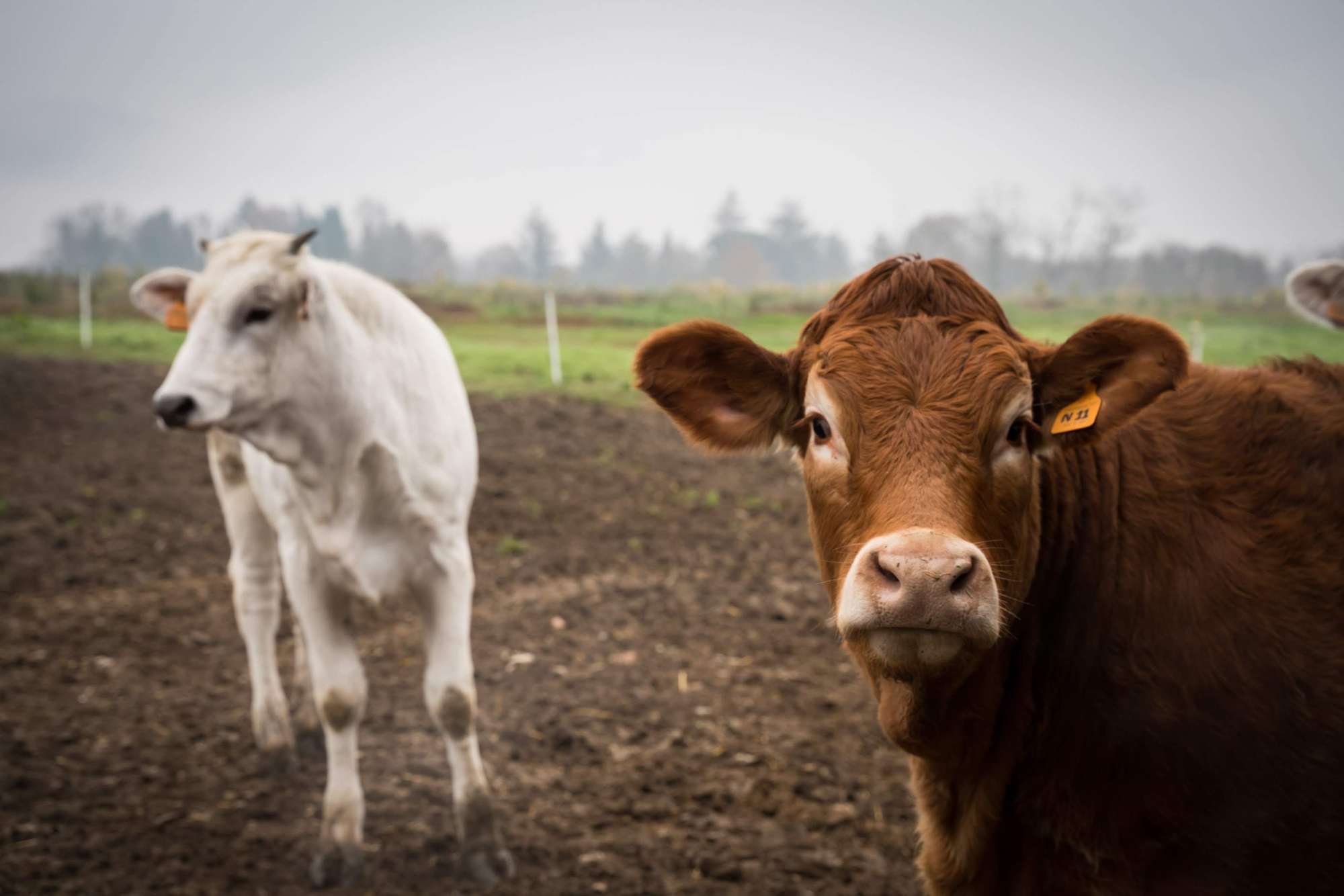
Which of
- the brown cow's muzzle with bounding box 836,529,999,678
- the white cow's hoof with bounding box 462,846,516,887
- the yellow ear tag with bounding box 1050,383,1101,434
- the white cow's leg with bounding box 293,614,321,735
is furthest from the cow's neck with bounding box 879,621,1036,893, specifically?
the white cow's leg with bounding box 293,614,321,735

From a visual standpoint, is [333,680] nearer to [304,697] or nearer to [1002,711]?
[304,697]

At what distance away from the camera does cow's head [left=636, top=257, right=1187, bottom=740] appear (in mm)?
1844

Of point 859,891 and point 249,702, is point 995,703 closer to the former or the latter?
point 859,891

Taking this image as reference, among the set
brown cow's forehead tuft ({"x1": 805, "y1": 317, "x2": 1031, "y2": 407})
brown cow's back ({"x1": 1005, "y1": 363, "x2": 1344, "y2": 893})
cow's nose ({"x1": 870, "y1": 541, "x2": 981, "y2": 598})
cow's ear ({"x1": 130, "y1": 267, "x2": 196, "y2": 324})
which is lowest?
brown cow's back ({"x1": 1005, "y1": 363, "x2": 1344, "y2": 893})

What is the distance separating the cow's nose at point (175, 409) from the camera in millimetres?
3367

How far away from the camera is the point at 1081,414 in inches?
90.5

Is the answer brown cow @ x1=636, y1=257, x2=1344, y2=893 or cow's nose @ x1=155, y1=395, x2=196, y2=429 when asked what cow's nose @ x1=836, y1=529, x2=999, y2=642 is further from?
cow's nose @ x1=155, y1=395, x2=196, y2=429

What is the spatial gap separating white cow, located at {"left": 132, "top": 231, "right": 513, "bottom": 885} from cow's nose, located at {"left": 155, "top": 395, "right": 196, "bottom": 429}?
0.07 ft

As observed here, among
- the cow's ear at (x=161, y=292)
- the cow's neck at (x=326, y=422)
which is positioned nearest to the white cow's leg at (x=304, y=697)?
the cow's neck at (x=326, y=422)

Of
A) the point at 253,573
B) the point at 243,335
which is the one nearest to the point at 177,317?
the point at 243,335

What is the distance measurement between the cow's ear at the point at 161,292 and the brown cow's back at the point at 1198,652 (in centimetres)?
412

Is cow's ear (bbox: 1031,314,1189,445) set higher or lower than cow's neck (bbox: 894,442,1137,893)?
higher

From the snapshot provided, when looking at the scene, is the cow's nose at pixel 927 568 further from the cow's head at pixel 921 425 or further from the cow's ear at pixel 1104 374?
the cow's ear at pixel 1104 374

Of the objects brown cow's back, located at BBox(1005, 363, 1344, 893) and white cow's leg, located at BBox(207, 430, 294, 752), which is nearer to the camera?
brown cow's back, located at BBox(1005, 363, 1344, 893)
